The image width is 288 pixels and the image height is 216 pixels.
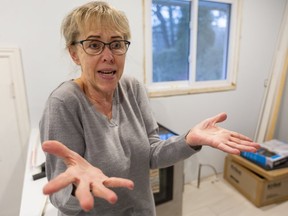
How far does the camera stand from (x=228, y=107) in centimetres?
230

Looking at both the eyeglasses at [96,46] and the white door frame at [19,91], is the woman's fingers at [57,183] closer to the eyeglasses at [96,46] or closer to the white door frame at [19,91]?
the eyeglasses at [96,46]

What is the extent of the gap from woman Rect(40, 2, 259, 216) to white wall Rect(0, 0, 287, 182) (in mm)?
909

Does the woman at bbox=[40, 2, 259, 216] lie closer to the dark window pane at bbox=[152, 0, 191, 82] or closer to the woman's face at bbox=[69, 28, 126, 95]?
the woman's face at bbox=[69, 28, 126, 95]

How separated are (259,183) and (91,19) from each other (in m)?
2.00

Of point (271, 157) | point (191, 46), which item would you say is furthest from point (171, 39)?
point (271, 157)

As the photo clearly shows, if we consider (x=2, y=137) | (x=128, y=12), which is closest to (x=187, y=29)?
Answer: (x=128, y=12)

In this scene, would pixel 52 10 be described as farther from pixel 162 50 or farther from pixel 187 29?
pixel 187 29

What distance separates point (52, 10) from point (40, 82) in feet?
1.69

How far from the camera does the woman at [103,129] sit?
619mm

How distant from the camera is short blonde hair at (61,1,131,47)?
0.64 m

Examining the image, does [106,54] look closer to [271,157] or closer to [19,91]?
[19,91]

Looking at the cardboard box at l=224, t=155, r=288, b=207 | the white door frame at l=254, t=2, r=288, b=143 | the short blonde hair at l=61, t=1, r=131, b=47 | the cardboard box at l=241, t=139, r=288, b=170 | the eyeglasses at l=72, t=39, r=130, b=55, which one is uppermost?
the short blonde hair at l=61, t=1, r=131, b=47

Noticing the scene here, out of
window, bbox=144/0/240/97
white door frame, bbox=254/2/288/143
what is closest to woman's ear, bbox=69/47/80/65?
window, bbox=144/0/240/97

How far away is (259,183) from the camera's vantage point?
74.5 inches
